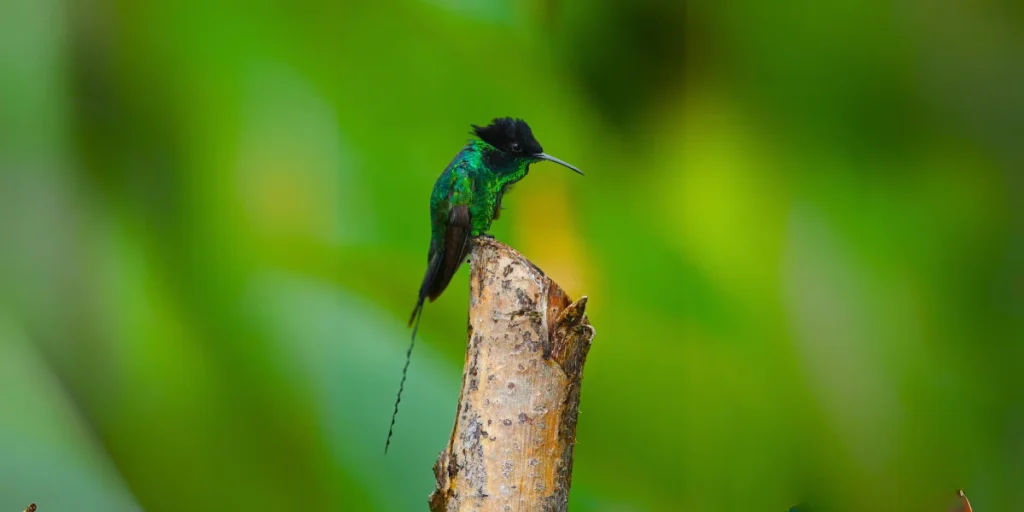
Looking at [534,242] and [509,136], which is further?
[534,242]

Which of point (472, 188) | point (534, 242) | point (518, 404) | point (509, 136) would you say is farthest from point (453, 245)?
point (518, 404)

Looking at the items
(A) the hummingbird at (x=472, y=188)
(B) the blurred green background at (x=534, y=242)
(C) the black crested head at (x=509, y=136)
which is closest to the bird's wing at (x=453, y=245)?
(A) the hummingbird at (x=472, y=188)

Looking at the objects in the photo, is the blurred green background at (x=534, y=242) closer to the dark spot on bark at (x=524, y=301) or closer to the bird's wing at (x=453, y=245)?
the bird's wing at (x=453, y=245)

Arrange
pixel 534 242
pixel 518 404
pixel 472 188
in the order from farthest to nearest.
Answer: pixel 534 242 → pixel 472 188 → pixel 518 404

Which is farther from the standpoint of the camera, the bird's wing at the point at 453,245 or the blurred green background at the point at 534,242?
the blurred green background at the point at 534,242

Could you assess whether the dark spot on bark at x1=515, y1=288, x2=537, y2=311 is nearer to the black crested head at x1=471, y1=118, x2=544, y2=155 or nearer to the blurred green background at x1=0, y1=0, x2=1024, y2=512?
the black crested head at x1=471, y1=118, x2=544, y2=155

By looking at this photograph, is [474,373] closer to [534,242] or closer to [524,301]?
[524,301]

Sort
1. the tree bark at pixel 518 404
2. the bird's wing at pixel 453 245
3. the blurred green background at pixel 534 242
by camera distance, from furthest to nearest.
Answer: the blurred green background at pixel 534 242, the bird's wing at pixel 453 245, the tree bark at pixel 518 404
